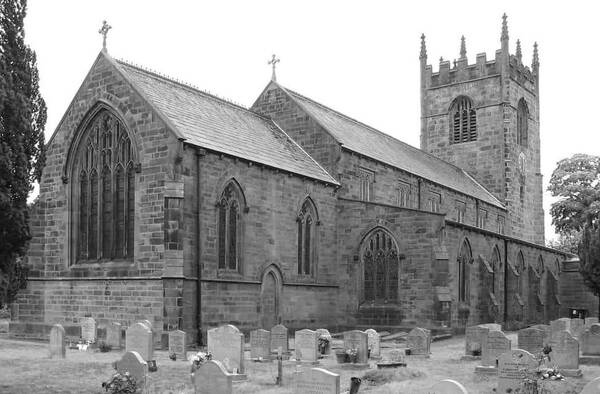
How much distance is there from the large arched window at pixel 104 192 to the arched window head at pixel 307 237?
798 centimetres

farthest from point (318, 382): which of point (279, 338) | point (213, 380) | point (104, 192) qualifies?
point (104, 192)

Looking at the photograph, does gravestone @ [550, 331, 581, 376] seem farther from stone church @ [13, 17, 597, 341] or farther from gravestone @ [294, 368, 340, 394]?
stone church @ [13, 17, 597, 341]

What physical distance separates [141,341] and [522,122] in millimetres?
45208

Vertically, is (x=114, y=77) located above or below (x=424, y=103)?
below

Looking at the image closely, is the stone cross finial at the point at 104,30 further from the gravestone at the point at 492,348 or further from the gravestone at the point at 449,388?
the gravestone at the point at 449,388

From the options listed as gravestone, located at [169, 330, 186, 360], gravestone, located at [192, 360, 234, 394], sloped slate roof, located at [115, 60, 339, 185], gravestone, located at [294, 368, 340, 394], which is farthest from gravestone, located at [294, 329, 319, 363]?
gravestone, located at [294, 368, 340, 394]

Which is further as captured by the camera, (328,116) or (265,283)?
(328,116)

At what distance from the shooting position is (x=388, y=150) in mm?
45000

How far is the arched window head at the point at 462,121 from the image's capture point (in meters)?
57.7

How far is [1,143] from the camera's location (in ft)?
56.2

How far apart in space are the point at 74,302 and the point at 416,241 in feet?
47.4

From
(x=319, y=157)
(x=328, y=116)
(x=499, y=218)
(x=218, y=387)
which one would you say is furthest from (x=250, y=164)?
(x=499, y=218)

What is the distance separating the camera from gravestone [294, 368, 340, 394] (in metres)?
13.1

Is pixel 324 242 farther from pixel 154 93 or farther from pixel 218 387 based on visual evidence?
pixel 218 387
